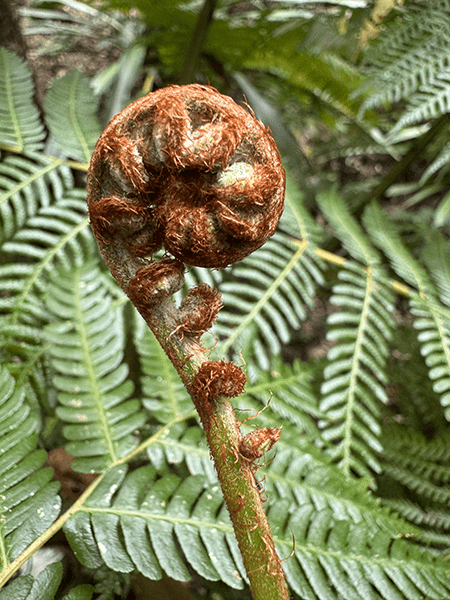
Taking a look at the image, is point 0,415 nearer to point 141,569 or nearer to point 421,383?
point 141,569

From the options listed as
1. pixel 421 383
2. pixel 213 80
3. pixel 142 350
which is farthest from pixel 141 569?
pixel 213 80

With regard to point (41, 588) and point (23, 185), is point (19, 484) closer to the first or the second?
point (41, 588)

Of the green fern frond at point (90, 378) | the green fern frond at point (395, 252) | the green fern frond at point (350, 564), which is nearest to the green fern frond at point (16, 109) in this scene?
the green fern frond at point (90, 378)

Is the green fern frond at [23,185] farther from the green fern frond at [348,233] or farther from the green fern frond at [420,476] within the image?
the green fern frond at [420,476]

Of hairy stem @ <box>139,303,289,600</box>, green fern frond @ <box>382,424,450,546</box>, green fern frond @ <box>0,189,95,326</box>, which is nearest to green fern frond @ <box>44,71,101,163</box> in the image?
green fern frond @ <box>0,189,95,326</box>

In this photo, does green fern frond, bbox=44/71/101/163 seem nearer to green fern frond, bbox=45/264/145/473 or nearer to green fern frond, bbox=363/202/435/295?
green fern frond, bbox=45/264/145/473

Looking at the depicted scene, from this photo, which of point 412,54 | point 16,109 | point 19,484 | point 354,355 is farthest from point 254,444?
point 412,54
